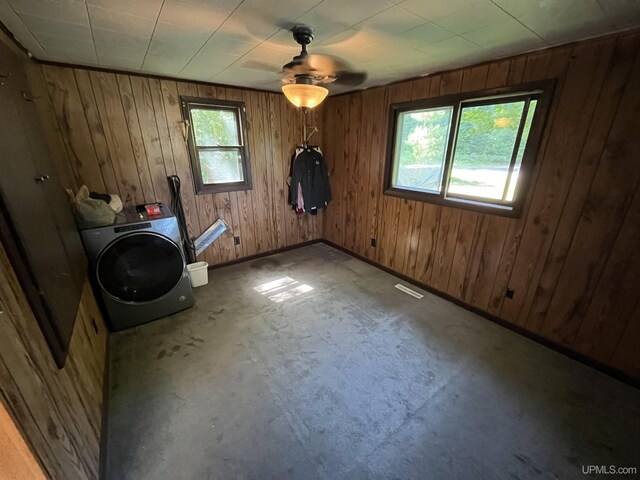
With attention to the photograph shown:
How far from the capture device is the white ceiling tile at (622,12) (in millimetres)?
1148

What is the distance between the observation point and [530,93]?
1.82 metres

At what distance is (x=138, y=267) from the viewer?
83.7 inches

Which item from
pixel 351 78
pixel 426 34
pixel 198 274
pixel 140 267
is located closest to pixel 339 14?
pixel 426 34

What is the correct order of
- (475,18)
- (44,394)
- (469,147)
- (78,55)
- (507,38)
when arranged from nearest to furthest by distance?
(44,394) < (475,18) < (507,38) < (78,55) < (469,147)

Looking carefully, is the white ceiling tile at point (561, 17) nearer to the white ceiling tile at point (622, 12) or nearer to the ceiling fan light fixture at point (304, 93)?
the white ceiling tile at point (622, 12)

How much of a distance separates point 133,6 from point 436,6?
1.40m

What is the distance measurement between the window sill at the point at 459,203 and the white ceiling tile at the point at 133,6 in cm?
239

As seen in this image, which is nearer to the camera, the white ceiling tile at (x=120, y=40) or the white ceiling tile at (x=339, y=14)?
the white ceiling tile at (x=339, y=14)

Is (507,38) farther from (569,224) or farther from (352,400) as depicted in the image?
(352,400)

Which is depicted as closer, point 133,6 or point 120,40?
point 133,6

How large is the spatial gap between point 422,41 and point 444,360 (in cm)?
213

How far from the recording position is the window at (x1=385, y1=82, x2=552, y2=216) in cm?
190

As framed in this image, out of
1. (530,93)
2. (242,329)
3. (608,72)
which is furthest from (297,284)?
(608,72)

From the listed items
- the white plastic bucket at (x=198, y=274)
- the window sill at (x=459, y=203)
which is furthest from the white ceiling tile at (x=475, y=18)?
the white plastic bucket at (x=198, y=274)
